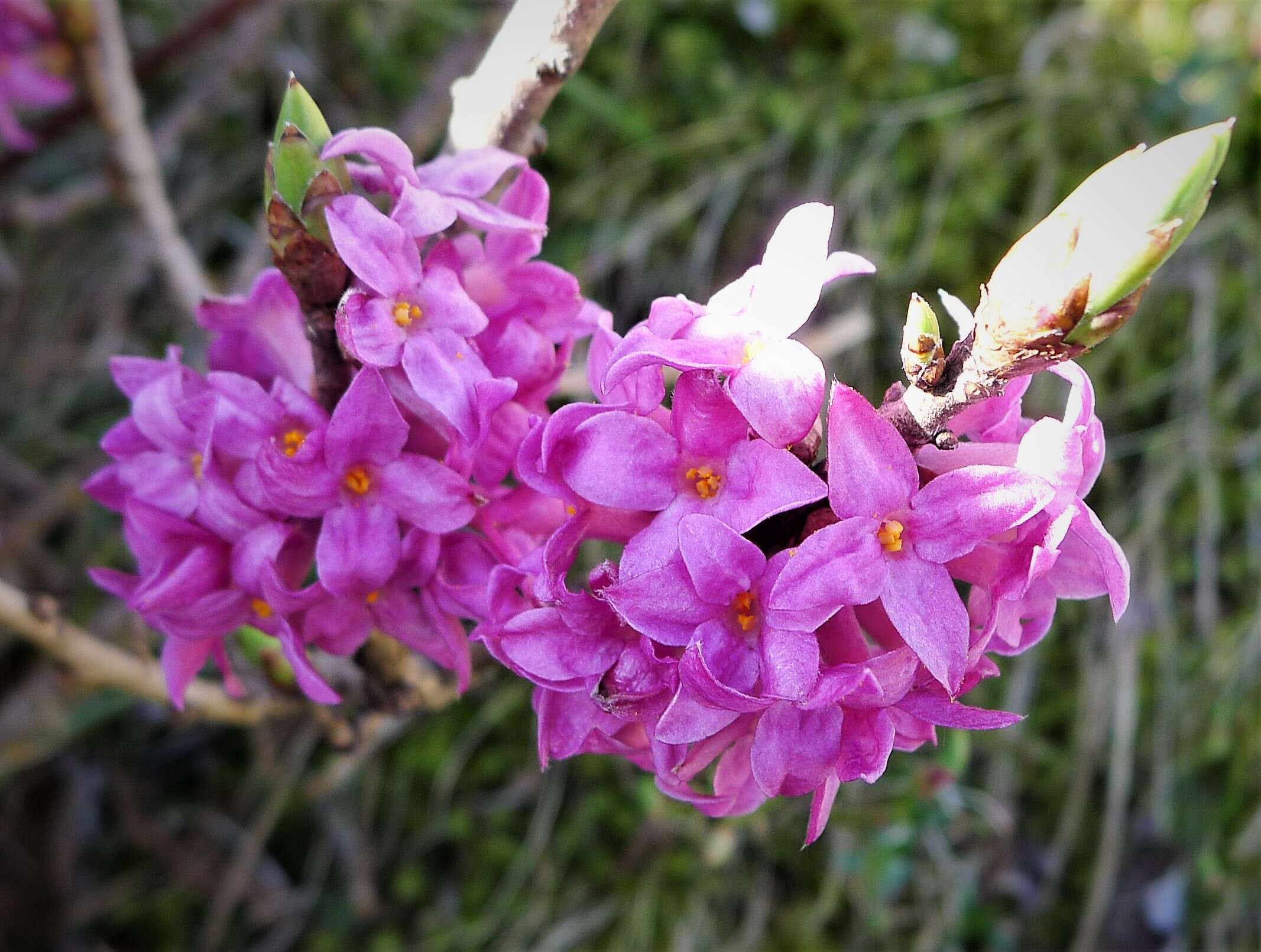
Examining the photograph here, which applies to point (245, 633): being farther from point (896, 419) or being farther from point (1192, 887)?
point (1192, 887)

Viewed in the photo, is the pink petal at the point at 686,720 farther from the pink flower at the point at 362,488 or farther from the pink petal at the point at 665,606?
the pink flower at the point at 362,488

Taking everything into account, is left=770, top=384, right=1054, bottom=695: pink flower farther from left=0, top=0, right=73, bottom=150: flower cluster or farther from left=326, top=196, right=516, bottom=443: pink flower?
left=0, top=0, right=73, bottom=150: flower cluster

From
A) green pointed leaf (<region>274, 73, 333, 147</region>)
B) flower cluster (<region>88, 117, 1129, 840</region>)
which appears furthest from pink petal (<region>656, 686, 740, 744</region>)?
green pointed leaf (<region>274, 73, 333, 147</region>)

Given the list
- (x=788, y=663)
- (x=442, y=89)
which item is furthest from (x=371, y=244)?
(x=442, y=89)

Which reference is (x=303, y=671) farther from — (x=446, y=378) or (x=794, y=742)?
(x=794, y=742)

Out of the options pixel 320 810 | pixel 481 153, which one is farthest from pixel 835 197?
pixel 320 810

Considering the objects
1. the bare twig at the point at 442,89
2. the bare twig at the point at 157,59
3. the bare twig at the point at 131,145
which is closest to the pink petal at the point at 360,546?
the bare twig at the point at 131,145
